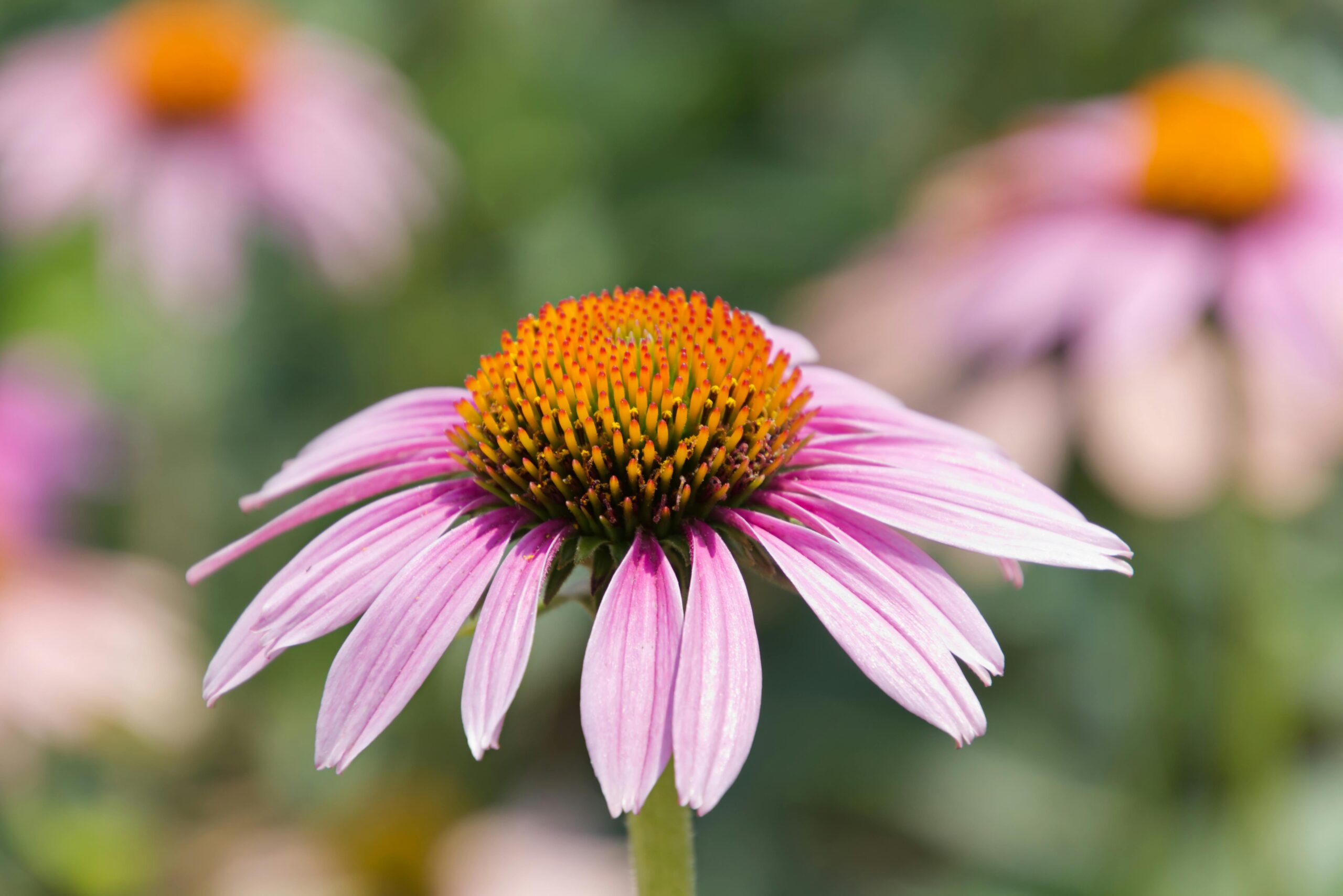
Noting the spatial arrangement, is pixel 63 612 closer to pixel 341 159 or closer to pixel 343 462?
pixel 341 159

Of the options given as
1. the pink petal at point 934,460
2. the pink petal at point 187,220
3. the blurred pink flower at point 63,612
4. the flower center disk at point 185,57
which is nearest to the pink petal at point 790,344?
the pink petal at point 934,460

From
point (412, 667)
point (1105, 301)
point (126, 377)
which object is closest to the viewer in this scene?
point (412, 667)

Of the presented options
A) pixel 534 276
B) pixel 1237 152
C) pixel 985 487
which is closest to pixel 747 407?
pixel 985 487

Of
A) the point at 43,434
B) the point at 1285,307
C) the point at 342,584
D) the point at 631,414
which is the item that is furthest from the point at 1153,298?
the point at 43,434

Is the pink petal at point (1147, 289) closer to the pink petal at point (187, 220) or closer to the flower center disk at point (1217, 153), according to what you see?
the flower center disk at point (1217, 153)

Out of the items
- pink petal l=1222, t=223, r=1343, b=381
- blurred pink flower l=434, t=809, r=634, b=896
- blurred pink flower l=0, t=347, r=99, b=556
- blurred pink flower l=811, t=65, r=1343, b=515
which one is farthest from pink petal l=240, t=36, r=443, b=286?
pink petal l=1222, t=223, r=1343, b=381

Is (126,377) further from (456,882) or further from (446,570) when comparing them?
(446,570)

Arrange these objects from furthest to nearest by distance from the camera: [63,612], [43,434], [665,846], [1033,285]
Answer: [43,434] → [63,612] → [1033,285] → [665,846]
